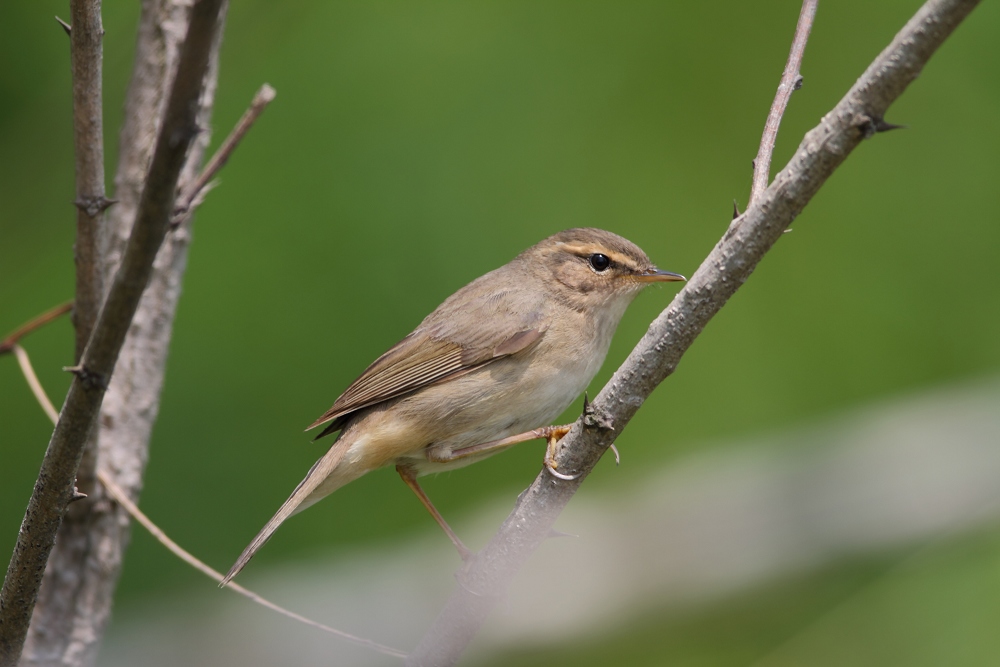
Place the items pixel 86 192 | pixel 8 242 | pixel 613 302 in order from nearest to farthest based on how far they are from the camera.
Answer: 1. pixel 86 192
2. pixel 8 242
3. pixel 613 302

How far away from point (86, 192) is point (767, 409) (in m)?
3.54

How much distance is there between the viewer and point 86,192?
2742 mm

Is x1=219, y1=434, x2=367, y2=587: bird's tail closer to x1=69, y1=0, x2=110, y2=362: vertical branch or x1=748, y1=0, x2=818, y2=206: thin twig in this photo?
x1=69, y1=0, x2=110, y2=362: vertical branch

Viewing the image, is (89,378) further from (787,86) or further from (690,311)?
(787,86)

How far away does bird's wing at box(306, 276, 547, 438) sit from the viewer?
3.74 m

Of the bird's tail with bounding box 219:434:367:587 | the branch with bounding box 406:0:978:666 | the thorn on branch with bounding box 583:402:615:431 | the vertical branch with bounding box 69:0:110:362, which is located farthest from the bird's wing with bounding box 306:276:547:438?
the thorn on branch with bounding box 583:402:615:431

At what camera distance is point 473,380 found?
3.71 m

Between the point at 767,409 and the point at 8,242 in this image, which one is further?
the point at 767,409

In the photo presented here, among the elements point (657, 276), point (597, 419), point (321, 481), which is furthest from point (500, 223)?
point (597, 419)

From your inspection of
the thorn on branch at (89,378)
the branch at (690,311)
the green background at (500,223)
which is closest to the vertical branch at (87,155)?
the thorn on branch at (89,378)

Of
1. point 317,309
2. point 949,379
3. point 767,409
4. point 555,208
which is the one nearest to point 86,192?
point 317,309

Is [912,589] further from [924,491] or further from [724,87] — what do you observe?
[724,87]

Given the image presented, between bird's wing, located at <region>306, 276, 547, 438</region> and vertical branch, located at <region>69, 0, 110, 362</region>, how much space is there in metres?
0.97

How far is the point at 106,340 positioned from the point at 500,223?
3575 mm
